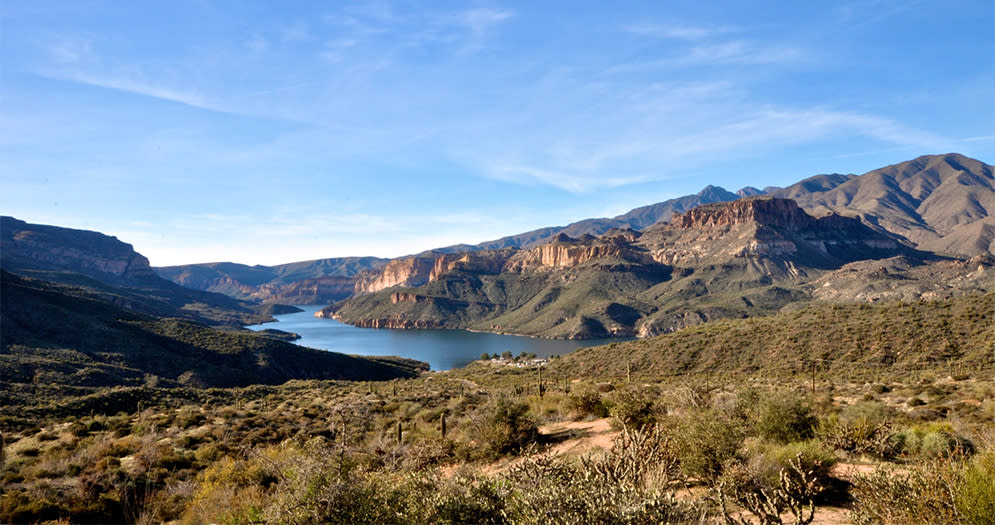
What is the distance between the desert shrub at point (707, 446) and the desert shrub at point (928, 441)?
407 centimetres

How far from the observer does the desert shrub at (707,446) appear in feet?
23.4

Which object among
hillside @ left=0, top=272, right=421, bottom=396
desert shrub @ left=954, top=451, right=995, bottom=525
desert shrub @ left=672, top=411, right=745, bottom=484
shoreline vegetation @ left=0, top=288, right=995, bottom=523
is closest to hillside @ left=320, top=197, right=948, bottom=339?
hillside @ left=0, top=272, right=421, bottom=396

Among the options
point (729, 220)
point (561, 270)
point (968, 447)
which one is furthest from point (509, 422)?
point (729, 220)

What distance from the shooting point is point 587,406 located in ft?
47.0

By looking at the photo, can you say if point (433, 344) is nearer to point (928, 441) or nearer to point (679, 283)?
point (679, 283)

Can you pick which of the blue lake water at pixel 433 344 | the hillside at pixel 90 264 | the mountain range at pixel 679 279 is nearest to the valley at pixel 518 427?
the blue lake water at pixel 433 344

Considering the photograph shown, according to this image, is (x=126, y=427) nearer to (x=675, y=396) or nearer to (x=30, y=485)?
(x=30, y=485)

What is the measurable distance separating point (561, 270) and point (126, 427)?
18770 centimetres

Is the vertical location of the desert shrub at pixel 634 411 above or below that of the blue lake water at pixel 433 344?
above

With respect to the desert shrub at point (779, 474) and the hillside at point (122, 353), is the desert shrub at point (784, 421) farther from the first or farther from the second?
the hillside at point (122, 353)

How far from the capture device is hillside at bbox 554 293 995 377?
26891 mm

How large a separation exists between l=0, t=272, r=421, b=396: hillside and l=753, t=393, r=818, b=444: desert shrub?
4054 centimetres

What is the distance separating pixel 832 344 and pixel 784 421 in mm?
29631

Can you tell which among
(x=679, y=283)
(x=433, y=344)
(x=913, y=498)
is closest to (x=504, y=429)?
(x=913, y=498)
